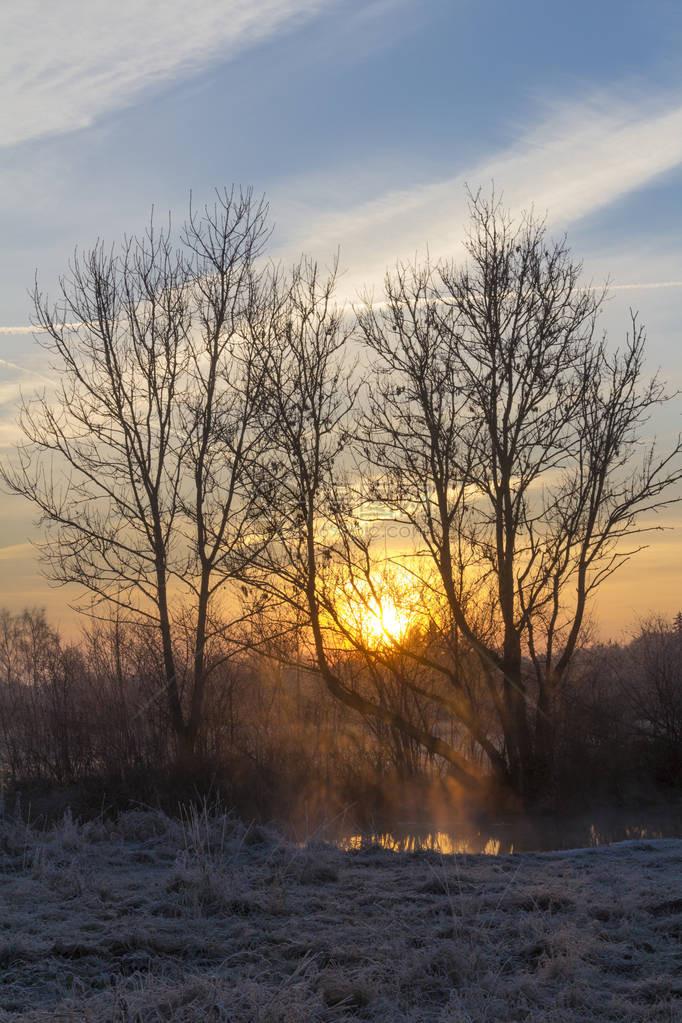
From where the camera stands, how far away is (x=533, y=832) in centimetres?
1408

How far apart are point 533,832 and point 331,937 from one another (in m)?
9.03

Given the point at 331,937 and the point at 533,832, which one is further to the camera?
the point at 533,832

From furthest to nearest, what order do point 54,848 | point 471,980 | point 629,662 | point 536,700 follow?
point 629,662
point 536,700
point 54,848
point 471,980

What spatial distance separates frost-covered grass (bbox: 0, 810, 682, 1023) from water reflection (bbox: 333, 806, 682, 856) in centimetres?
473

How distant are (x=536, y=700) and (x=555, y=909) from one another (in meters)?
9.58

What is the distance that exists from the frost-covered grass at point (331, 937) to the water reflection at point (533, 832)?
473 cm

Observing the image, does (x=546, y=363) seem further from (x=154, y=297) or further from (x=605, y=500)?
(x=154, y=297)

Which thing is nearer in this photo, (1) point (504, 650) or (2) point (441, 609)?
(1) point (504, 650)

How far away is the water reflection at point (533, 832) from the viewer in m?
13.3

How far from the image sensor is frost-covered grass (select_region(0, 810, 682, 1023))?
4738 millimetres

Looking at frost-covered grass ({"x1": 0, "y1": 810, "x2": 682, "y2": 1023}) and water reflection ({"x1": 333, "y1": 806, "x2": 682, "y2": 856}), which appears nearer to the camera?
frost-covered grass ({"x1": 0, "y1": 810, "x2": 682, "y2": 1023})

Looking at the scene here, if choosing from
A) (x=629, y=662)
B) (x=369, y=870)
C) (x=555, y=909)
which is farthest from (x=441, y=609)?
(x=555, y=909)

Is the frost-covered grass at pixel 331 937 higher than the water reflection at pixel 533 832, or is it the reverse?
the frost-covered grass at pixel 331 937

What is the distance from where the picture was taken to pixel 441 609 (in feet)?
54.2
